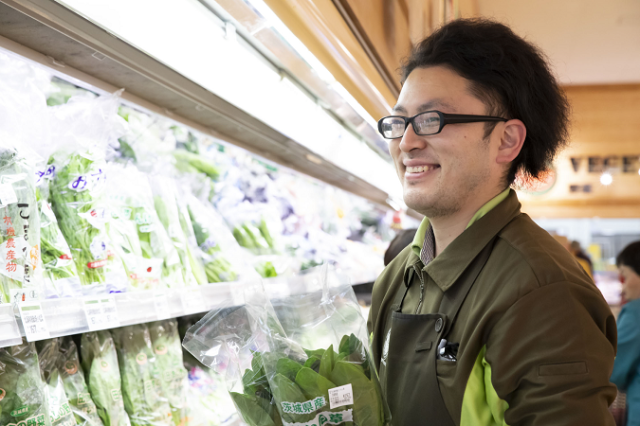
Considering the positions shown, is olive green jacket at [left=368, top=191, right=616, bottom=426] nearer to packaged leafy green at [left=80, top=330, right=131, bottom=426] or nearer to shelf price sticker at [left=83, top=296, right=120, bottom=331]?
shelf price sticker at [left=83, top=296, right=120, bottom=331]

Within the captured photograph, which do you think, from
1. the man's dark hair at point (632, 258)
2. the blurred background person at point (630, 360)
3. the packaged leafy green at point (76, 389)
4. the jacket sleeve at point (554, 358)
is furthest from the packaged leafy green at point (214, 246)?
the man's dark hair at point (632, 258)

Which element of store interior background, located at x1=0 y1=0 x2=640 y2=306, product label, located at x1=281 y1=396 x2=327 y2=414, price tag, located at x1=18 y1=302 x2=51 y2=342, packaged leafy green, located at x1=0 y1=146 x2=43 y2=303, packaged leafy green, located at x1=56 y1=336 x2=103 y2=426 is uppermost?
store interior background, located at x1=0 y1=0 x2=640 y2=306

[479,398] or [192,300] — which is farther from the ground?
[192,300]

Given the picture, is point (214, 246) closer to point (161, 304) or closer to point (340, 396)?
point (161, 304)

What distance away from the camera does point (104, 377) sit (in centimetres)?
128

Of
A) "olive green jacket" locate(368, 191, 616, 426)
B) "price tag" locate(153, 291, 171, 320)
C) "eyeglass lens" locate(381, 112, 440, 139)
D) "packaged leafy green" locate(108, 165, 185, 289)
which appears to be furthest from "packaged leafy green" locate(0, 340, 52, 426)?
"eyeglass lens" locate(381, 112, 440, 139)

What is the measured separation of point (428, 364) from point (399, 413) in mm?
146

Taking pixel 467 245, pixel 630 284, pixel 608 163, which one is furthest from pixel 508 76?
pixel 608 163

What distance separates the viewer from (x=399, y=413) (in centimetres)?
112

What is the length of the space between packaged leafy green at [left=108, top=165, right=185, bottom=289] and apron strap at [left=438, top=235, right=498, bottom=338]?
2.43 feet

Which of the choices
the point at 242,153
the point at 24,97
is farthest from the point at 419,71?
the point at 242,153

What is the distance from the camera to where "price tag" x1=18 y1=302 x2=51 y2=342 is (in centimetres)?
90

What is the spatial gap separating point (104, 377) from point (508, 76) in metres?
1.22

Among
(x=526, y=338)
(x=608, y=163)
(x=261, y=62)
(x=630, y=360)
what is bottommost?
(x=630, y=360)
